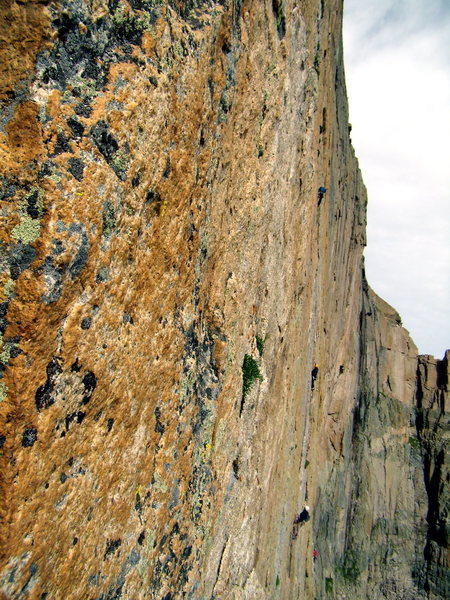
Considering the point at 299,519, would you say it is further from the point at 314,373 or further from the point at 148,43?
the point at 148,43

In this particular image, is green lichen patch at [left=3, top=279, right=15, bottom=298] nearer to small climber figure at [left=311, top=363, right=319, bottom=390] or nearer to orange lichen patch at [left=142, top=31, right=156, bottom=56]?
orange lichen patch at [left=142, top=31, right=156, bottom=56]

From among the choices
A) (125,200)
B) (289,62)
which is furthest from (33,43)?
(289,62)

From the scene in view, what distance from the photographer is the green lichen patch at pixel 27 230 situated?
313 centimetres

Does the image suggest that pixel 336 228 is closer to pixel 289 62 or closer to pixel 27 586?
pixel 289 62

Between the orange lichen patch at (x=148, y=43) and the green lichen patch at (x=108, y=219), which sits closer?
the green lichen patch at (x=108, y=219)

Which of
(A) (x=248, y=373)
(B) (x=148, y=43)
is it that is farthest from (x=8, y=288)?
(A) (x=248, y=373)

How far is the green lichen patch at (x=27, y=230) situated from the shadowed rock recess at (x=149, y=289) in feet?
0.03

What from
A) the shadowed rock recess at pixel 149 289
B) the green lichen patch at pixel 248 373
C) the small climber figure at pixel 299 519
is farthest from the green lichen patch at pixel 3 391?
the small climber figure at pixel 299 519

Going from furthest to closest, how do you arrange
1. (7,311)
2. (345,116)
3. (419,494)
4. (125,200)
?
1. (419,494)
2. (345,116)
3. (125,200)
4. (7,311)

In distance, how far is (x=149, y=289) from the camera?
15.6ft

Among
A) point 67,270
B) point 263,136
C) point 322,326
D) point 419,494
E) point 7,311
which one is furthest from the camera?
point 419,494

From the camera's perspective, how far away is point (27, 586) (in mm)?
3252

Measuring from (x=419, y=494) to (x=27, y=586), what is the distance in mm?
39101

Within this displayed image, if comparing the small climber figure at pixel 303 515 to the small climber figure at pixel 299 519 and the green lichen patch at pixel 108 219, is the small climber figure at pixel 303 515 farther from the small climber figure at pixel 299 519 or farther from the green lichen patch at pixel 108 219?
the green lichen patch at pixel 108 219
